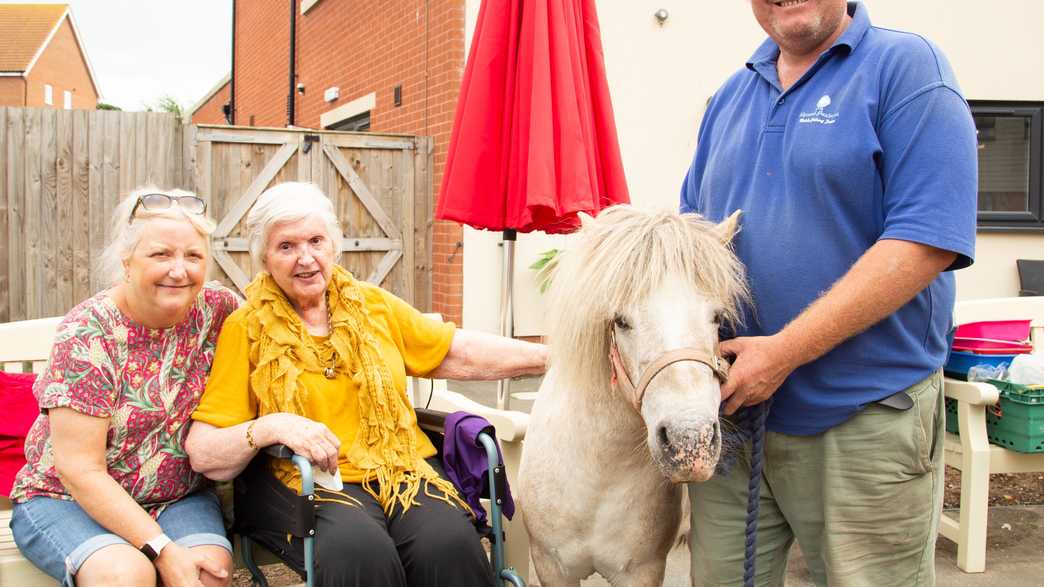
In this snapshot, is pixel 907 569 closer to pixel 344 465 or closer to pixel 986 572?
pixel 344 465

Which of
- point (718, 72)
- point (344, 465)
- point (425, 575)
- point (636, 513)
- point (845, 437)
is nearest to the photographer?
point (845, 437)

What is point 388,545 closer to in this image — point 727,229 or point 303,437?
point 303,437

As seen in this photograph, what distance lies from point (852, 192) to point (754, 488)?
669mm

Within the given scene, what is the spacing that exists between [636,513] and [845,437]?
58 cm

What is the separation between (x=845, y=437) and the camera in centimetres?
167

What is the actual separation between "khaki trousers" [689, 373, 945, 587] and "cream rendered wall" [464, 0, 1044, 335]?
4.43m

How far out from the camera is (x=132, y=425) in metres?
2.17

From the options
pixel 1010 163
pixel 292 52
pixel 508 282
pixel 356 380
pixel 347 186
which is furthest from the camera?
pixel 292 52

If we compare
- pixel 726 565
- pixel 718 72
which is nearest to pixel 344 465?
pixel 726 565

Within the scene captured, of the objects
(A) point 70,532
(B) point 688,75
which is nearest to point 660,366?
(A) point 70,532

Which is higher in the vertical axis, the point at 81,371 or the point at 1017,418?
the point at 81,371

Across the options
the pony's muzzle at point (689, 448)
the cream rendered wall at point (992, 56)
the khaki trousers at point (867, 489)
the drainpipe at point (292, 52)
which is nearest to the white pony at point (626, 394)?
the pony's muzzle at point (689, 448)

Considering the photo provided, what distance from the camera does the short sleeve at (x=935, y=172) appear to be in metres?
1.49

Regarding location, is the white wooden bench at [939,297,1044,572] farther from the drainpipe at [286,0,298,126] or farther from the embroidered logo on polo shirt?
the drainpipe at [286,0,298,126]
